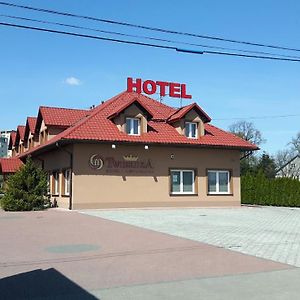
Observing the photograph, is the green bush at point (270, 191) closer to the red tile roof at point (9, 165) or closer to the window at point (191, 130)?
the window at point (191, 130)

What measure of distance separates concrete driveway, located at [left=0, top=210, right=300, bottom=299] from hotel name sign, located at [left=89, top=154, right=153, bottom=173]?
11044mm

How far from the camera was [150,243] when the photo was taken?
38.7ft

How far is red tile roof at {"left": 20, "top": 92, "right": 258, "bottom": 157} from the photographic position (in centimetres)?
2423

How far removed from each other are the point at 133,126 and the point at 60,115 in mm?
6877

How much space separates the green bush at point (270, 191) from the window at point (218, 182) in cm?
646

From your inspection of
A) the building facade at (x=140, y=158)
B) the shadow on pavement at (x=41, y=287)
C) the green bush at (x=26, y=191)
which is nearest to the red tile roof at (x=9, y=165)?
the building facade at (x=140, y=158)

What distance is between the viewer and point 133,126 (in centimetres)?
2608

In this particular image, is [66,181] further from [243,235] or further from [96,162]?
[243,235]

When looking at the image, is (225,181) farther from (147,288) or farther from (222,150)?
(147,288)

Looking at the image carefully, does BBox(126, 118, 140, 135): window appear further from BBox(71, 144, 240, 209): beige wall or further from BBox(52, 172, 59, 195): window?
BBox(52, 172, 59, 195): window

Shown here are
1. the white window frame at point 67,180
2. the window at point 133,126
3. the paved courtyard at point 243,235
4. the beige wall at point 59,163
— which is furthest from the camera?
the window at point 133,126

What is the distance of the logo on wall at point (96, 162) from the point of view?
24.2 metres

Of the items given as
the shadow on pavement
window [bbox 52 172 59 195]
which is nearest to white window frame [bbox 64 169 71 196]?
window [bbox 52 172 59 195]

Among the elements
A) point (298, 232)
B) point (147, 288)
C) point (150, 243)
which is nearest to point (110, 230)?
point (150, 243)
